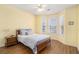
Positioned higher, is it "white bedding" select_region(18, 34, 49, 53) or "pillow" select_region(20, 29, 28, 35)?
"pillow" select_region(20, 29, 28, 35)

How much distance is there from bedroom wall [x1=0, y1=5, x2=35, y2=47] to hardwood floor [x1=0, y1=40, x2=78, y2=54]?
0.77ft

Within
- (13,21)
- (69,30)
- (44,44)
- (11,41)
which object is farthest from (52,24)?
(11,41)

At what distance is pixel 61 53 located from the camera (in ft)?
6.31

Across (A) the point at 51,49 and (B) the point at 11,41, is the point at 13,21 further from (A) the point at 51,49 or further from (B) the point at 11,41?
(A) the point at 51,49

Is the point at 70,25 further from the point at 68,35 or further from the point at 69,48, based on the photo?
the point at 69,48

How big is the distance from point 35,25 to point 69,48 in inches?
36.4

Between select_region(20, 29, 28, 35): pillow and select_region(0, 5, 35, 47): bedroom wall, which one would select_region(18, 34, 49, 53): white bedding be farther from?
select_region(0, 5, 35, 47): bedroom wall

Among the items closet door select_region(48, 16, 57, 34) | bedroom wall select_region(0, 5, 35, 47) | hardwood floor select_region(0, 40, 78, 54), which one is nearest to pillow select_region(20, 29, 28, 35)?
bedroom wall select_region(0, 5, 35, 47)

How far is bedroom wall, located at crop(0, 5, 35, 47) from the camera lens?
2035 millimetres

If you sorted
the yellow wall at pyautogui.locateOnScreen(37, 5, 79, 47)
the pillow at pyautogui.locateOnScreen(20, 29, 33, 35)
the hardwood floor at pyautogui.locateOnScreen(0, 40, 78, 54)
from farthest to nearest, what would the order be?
the pillow at pyautogui.locateOnScreen(20, 29, 33, 35), the yellow wall at pyautogui.locateOnScreen(37, 5, 79, 47), the hardwood floor at pyautogui.locateOnScreen(0, 40, 78, 54)

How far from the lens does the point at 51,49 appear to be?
2127 millimetres

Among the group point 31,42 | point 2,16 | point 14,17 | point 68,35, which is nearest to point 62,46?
point 68,35

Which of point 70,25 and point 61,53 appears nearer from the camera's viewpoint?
point 61,53

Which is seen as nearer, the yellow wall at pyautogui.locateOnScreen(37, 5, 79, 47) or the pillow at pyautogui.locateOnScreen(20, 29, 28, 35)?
the yellow wall at pyautogui.locateOnScreen(37, 5, 79, 47)
